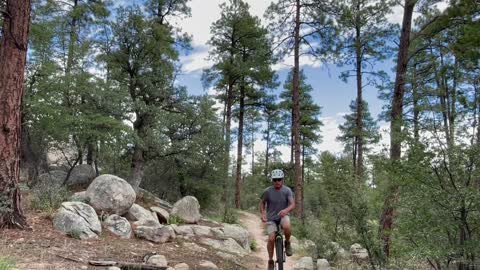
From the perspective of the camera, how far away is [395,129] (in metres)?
6.68

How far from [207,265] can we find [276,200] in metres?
1.94

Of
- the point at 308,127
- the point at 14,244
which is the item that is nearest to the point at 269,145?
the point at 308,127

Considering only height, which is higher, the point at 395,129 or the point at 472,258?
the point at 395,129

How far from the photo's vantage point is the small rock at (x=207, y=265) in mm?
6711

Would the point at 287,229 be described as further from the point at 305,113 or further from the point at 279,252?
the point at 305,113

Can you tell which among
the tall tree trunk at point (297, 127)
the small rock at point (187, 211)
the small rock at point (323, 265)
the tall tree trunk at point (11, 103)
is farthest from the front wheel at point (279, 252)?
the tall tree trunk at point (297, 127)

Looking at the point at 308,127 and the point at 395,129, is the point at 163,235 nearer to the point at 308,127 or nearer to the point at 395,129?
the point at 395,129

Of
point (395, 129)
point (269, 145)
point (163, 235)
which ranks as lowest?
Answer: point (163, 235)

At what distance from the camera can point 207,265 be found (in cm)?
690

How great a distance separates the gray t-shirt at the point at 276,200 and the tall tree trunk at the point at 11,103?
4037 mm

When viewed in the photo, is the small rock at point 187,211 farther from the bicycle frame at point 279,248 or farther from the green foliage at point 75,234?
the bicycle frame at point 279,248

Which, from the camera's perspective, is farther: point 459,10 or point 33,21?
point 33,21

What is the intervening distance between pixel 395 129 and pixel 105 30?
11174mm

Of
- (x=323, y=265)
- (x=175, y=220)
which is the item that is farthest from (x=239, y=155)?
(x=323, y=265)
